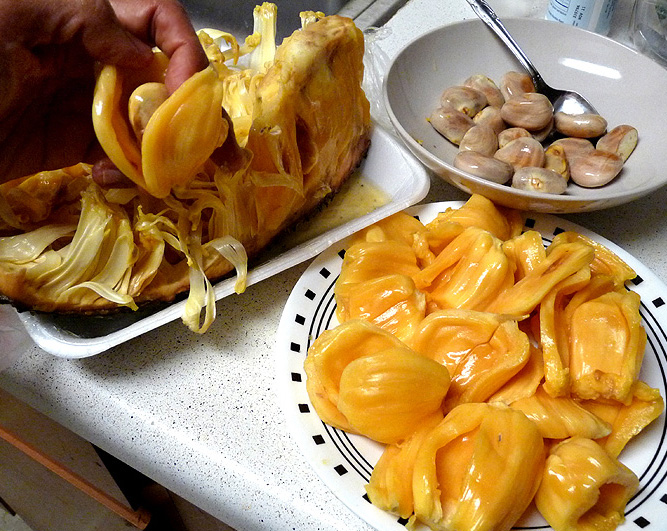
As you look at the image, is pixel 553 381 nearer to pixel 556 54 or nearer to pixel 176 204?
pixel 176 204

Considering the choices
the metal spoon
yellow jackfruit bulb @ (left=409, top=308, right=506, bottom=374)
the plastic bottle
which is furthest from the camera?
the plastic bottle

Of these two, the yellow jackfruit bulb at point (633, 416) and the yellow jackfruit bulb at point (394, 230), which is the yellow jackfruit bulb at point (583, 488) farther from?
the yellow jackfruit bulb at point (394, 230)

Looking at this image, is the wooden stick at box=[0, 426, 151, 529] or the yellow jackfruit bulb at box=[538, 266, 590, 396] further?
the wooden stick at box=[0, 426, 151, 529]

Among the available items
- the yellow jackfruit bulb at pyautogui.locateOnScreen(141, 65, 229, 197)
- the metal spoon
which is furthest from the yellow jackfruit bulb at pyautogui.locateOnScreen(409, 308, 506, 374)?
the metal spoon

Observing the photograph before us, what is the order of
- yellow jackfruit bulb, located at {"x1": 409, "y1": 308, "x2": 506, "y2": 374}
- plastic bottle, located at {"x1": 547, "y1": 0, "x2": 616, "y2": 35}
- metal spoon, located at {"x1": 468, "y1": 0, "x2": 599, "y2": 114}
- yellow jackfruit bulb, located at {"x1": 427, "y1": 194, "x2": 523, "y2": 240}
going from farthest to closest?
plastic bottle, located at {"x1": 547, "y1": 0, "x2": 616, "y2": 35}, metal spoon, located at {"x1": 468, "y1": 0, "x2": 599, "y2": 114}, yellow jackfruit bulb, located at {"x1": 427, "y1": 194, "x2": 523, "y2": 240}, yellow jackfruit bulb, located at {"x1": 409, "y1": 308, "x2": 506, "y2": 374}

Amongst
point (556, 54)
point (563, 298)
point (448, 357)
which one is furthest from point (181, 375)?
point (556, 54)

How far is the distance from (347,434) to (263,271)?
20 centimetres

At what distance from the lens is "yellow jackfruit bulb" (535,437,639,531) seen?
0.45 m

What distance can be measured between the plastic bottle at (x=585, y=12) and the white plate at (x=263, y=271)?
45 centimetres

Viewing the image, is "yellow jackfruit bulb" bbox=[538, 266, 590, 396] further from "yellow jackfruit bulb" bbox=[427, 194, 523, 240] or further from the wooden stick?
the wooden stick

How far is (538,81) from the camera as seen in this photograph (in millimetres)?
865

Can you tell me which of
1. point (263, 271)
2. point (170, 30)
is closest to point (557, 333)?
point (263, 271)

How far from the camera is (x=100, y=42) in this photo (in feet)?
1.55

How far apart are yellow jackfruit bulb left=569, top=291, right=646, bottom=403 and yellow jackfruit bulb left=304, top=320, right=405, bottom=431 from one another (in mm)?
163
